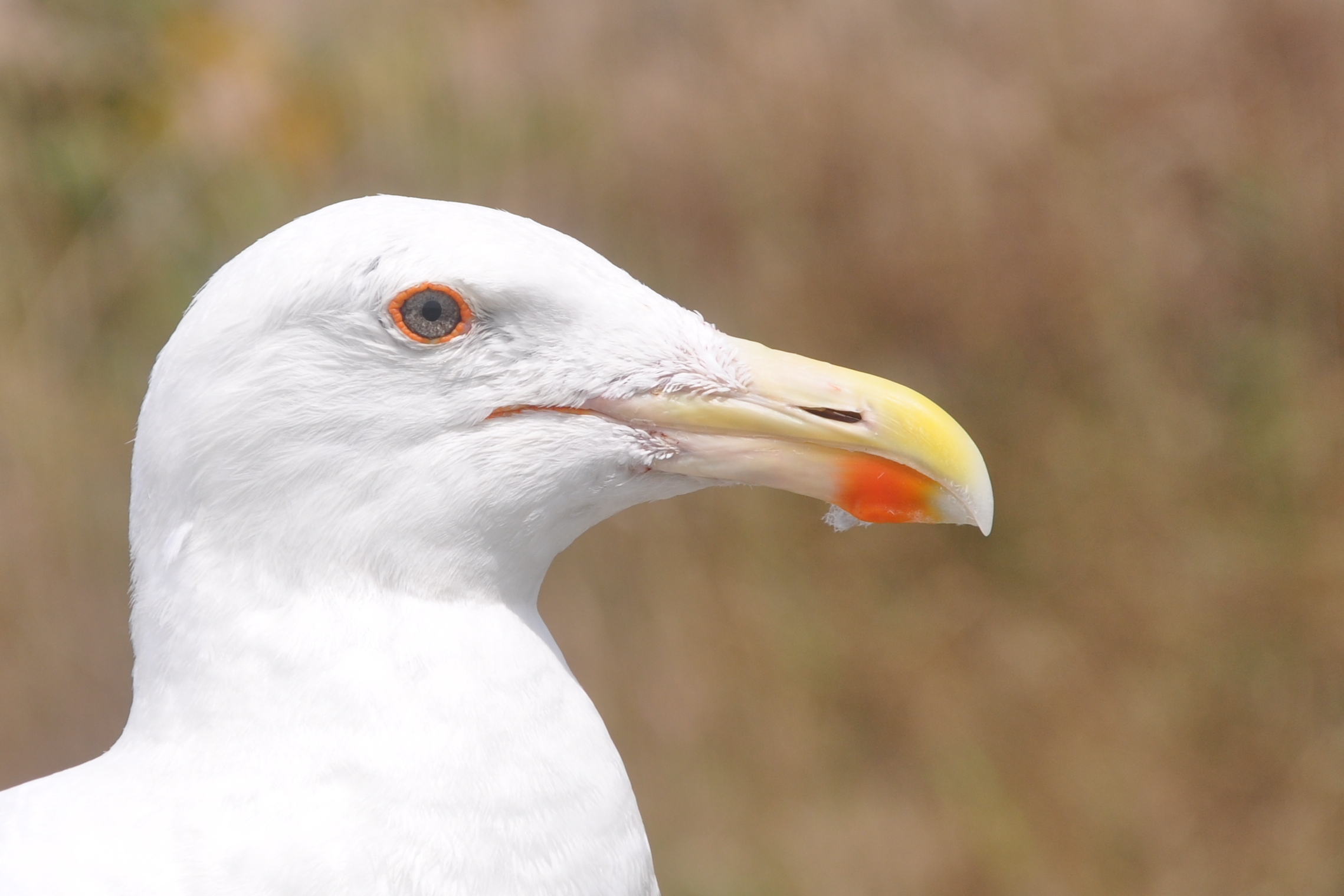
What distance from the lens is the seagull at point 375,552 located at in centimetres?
125

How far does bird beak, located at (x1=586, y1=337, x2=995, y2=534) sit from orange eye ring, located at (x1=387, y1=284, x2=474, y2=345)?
19 cm

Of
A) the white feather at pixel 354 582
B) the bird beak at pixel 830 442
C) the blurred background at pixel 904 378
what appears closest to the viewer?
the white feather at pixel 354 582

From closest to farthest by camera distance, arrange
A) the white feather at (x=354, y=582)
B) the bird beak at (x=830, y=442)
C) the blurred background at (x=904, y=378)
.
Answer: the white feather at (x=354, y=582) < the bird beak at (x=830, y=442) < the blurred background at (x=904, y=378)

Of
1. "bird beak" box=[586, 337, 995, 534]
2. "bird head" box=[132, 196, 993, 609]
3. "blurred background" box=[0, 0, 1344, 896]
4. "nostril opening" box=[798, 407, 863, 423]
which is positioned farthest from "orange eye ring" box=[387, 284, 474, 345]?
"blurred background" box=[0, 0, 1344, 896]

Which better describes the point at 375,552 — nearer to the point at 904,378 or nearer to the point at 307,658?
the point at 307,658

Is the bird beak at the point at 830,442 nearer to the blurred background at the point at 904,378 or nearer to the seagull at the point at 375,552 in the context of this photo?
the seagull at the point at 375,552

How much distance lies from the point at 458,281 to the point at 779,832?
113 inches

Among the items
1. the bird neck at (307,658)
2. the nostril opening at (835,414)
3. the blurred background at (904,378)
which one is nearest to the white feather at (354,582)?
the bird neck at (307,658)

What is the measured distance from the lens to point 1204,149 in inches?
153

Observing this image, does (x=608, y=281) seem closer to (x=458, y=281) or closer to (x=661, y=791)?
(x=458, y=281)

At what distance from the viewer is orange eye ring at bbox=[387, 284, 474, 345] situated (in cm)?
130

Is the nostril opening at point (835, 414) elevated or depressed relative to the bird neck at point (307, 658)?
elevated

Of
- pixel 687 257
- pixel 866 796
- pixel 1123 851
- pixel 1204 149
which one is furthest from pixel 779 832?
pixel 1204 149

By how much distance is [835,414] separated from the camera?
1.41m
